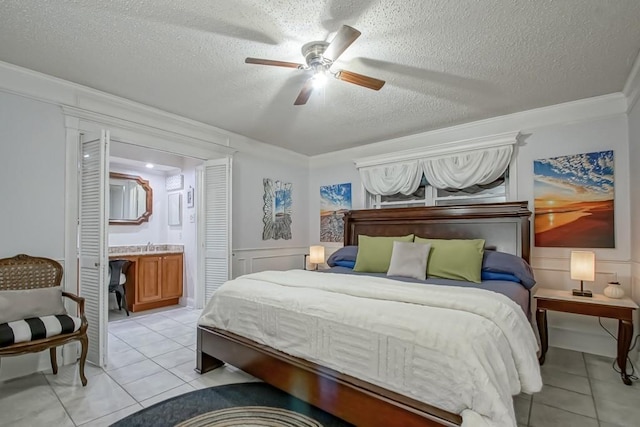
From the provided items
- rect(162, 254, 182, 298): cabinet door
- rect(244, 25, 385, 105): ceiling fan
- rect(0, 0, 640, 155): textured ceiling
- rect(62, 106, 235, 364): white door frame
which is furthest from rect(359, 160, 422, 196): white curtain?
rect(162, 254, 182, 298): cabinet door

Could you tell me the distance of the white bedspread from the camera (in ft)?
4.87

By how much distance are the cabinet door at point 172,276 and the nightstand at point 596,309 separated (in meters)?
4.83

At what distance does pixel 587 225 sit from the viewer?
3285mm

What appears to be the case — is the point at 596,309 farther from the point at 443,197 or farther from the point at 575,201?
the point at 443,197

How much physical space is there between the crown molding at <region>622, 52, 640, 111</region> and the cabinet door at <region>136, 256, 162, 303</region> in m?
5.86

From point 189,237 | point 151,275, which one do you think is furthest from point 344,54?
point 151,275

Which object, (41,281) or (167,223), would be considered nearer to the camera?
(41,281)

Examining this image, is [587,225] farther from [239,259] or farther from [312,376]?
[239,259]

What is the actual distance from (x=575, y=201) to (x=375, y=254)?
214cm

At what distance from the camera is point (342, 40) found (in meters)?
1.95

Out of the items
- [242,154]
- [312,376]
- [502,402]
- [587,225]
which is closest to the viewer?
[502,402]

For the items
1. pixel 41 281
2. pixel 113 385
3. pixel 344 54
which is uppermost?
pixel 344 54

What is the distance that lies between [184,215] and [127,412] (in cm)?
356

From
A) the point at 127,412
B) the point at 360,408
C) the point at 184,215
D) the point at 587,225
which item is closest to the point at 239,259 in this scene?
the point at 184,215
